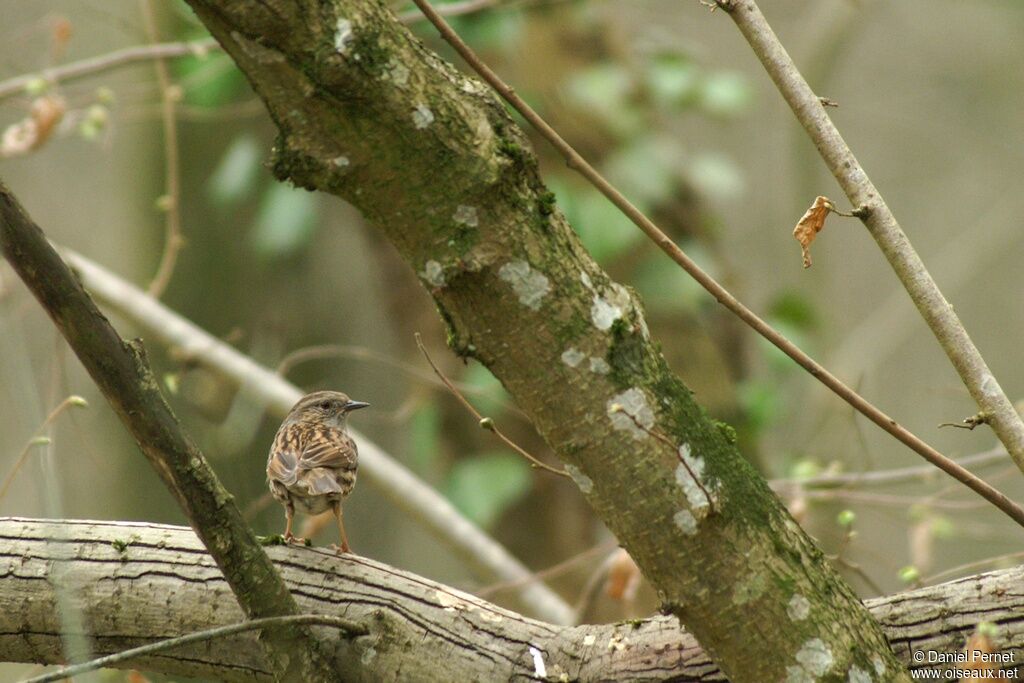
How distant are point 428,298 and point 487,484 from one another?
1344 millimetres

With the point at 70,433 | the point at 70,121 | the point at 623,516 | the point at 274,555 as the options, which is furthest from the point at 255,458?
the point at 623,516

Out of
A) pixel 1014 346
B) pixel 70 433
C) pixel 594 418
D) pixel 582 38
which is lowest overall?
pixel 594 418

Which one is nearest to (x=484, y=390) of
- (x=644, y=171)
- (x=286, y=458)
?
(x=644, y=171)

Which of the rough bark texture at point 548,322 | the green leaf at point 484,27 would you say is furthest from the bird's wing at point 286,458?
the green leaf at point 484,27

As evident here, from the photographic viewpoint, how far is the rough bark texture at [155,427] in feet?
6.28

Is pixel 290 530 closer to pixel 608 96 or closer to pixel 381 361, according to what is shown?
pixel 381 361

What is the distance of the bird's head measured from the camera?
14.3 feet

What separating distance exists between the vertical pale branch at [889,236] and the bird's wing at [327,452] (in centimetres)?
197

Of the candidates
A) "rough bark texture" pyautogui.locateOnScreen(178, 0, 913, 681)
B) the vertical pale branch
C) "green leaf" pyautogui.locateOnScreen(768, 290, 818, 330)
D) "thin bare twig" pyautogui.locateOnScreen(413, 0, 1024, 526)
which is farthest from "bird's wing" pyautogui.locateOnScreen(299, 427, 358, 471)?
"green leaf" pyautogui.locateOnScreen(768, 290, 818, 330)

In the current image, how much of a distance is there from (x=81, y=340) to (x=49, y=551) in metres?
0.95

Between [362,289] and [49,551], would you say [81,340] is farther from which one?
[362,289]

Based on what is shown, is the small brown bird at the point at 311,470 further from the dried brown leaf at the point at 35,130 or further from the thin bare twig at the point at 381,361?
the dried brown leaf at the point at 35,130

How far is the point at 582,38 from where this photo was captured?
641 cm

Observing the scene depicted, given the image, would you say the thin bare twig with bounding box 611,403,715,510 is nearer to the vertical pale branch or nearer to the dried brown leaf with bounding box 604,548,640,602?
the vertical pale branch
